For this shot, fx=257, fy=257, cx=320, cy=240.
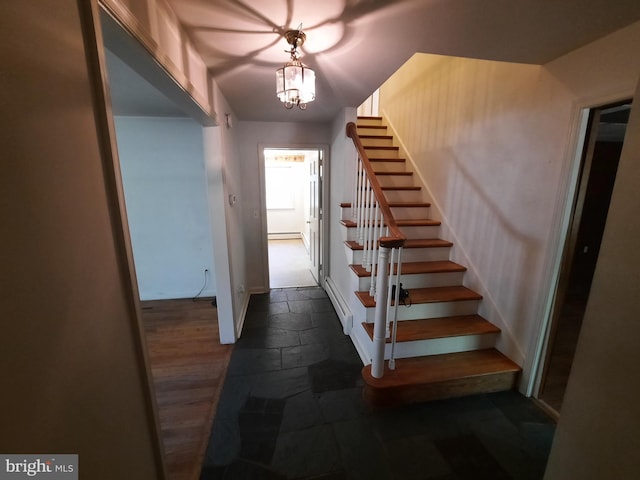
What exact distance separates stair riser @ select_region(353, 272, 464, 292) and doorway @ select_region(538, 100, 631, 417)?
755 millimetres

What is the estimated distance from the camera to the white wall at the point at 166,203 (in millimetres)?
3078

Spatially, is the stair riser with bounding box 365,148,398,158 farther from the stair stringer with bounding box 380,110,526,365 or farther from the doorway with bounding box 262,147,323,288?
the doorway with bounding box 262,147,323,288

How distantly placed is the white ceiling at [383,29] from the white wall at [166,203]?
1.68 meters

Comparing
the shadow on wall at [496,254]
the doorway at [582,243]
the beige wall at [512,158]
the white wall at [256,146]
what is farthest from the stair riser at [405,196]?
the doorway at [582,243]

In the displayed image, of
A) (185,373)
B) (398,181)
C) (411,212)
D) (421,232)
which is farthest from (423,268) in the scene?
(185,373)

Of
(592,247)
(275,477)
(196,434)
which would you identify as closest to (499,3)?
(275,477)

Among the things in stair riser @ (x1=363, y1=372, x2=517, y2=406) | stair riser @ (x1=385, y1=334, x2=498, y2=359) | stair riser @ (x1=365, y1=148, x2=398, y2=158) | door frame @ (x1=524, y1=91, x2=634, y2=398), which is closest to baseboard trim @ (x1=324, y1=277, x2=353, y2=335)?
stair riser @ (x1=385, y1=334, x2=498, y2=359)

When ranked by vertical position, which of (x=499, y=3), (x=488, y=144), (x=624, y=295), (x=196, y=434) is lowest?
(x=196, y=434)

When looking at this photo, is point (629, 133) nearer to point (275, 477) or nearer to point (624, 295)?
point (624, 295)

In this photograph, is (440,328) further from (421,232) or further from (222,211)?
(222,211)

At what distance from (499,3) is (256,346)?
2785 mm

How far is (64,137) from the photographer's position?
625 millimetres

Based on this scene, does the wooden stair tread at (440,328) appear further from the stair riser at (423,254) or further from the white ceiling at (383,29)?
the white ceiling at (383,29)

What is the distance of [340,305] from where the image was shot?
2.91 meters
